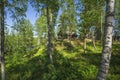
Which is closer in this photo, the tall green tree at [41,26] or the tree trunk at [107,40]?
the tree trunk at [107,40]

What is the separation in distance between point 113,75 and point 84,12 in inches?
680

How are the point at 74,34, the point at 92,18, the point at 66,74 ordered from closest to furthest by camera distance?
the point at 66,74, the point at 92,18, the point at 74,34

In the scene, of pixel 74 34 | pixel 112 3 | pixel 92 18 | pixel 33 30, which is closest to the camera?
pixel 112 3

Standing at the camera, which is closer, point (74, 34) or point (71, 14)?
point (71, 14)

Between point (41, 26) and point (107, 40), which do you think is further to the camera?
point (41, 26)

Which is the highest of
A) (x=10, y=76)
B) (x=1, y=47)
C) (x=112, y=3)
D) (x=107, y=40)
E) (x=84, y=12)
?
(x=84, y=12)

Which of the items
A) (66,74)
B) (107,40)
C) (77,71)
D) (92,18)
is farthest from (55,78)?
(92,18)

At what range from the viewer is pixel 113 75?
15555 mm

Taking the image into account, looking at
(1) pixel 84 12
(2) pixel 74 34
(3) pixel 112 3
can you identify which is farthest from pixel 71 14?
(3) pixel 112 3

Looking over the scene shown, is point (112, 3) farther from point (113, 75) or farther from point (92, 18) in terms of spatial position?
point (92, 18)

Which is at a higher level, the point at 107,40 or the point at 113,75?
the point at 107,40

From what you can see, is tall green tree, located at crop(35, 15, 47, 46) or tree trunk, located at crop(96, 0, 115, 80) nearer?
tree trunk, located at crop(96, 0, 115, 80)

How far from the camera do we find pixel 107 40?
6223 mm

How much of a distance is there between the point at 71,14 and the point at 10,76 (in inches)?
990
